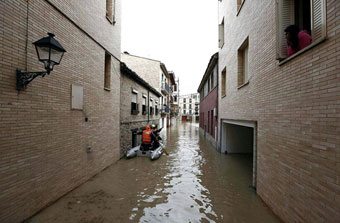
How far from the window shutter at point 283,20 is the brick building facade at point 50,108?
5326 mm

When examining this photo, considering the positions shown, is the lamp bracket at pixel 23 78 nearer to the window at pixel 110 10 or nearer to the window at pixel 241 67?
the window at pixel 110 10

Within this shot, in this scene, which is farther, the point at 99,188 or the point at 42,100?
the point at 99,188

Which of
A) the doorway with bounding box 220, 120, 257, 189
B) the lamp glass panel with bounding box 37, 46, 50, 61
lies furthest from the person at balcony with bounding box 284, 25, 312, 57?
the doorway with bounding box 220, 120, 257, 189

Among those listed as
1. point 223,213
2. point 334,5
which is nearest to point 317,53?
point 334,5

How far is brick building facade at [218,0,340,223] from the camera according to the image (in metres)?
2.45

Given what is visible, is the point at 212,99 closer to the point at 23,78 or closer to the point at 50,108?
the point at 50,108

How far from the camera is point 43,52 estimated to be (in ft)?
11.1

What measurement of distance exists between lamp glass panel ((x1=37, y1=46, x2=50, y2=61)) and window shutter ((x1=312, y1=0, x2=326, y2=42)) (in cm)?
476

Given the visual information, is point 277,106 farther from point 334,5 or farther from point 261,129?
point 334,5

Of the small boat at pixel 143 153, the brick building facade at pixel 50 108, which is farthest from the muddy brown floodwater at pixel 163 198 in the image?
the small boat at pixel 143 153

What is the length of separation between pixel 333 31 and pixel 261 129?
2.80m

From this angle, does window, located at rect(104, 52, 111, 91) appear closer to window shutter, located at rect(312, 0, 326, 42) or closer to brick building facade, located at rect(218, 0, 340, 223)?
brick building facade, located at rect(218, 0, 340, 223)

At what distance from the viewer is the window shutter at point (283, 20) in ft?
12.4

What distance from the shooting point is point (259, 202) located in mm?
4469
